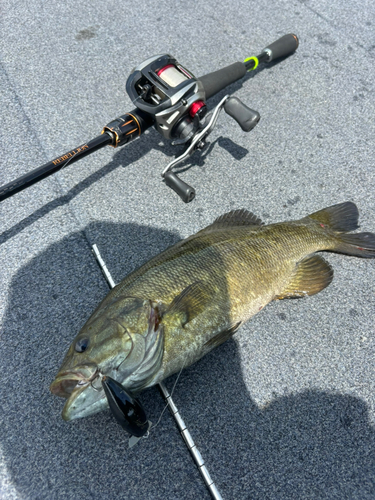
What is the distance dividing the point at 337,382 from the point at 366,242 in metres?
0.76

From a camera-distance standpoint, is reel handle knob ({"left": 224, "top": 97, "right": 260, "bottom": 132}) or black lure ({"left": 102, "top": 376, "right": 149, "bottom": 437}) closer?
black lure ({"left": 102, "top": 376, "right": 149, "bottom": 437})

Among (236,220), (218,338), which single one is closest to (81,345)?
(218,338)

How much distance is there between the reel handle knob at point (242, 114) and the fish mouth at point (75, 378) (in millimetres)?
1435

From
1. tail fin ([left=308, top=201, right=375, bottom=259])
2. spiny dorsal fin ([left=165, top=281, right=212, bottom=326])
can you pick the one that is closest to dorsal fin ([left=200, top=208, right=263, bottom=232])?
tail fin ([left=308, top=201, right=375, bottom=259])

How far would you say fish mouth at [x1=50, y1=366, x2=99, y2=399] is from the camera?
1.18 metres

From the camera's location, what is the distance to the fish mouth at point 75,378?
1.18m

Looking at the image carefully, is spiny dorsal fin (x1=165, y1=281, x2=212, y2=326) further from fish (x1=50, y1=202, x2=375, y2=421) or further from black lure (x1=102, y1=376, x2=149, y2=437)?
black lure (x1=102, y1=376, x2=149, y2=437)

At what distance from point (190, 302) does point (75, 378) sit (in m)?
0.51

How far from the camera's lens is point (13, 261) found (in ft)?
5.91

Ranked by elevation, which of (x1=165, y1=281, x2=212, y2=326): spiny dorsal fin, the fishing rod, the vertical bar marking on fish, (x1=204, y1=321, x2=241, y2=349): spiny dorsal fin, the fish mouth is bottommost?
the vertical bar marking on fish

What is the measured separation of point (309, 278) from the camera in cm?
173

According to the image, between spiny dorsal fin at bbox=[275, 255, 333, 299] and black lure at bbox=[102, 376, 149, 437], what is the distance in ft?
2.91

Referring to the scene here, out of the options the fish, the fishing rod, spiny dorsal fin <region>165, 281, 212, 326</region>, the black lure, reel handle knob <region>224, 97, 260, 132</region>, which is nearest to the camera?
the black lure

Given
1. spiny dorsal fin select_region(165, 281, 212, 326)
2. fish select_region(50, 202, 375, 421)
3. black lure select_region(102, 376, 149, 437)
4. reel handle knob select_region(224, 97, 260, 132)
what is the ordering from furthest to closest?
reel handle knob select_region(224, 97, 260, 132) → spiny dorsal fin select_region(165, 281, 212, 326) → fish select_region(50, 202, 375, 421) → black lure select_region(102, 376, 149, 437)
